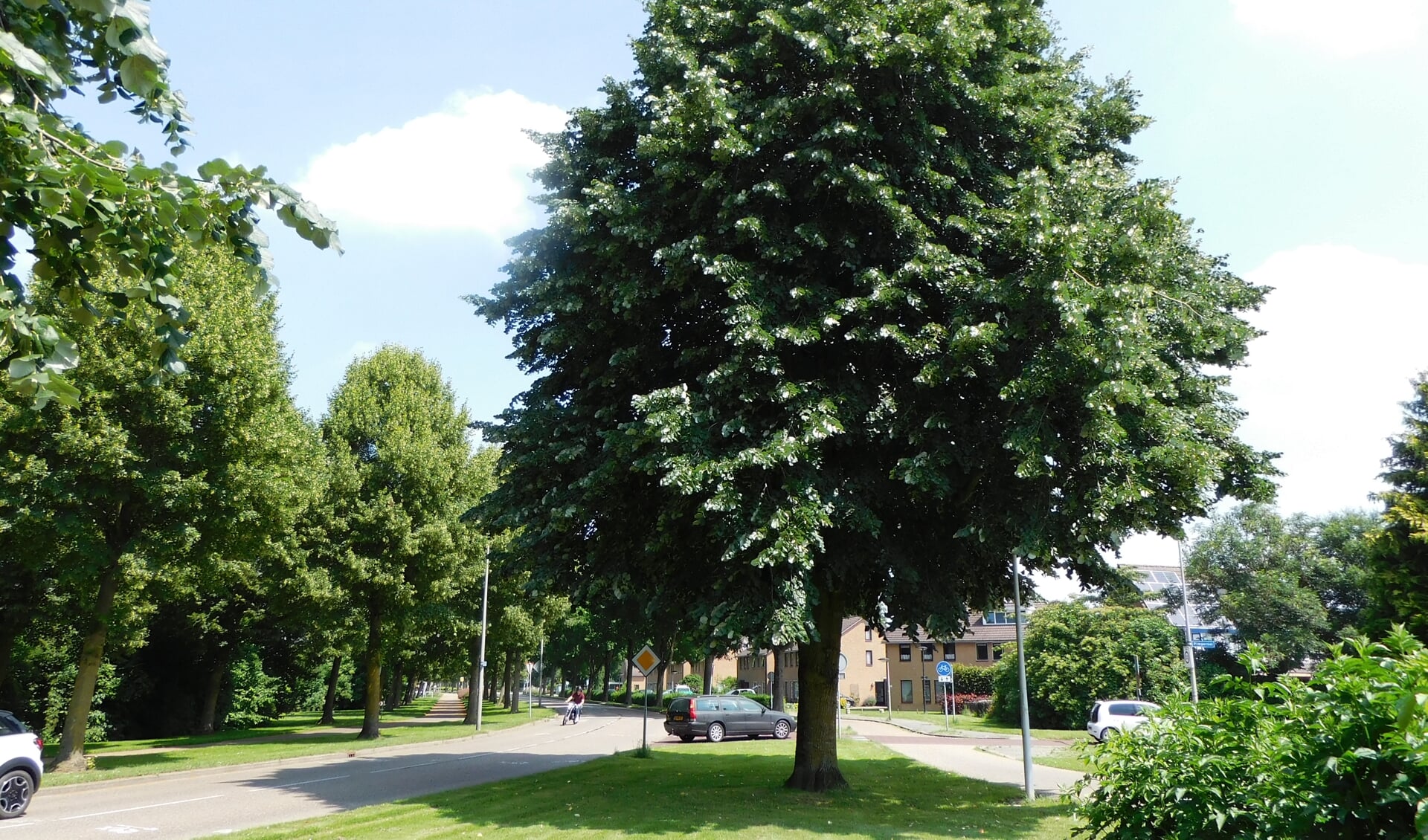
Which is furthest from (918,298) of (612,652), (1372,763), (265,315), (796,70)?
(612,652)

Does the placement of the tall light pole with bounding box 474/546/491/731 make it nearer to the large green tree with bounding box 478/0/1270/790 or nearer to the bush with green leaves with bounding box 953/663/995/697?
the large green tree with bounding box 478/0/1270/790

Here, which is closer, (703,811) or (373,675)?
(703,811)

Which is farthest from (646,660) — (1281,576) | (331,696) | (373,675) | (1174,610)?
(1174,610)

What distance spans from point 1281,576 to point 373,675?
4835 centimetres

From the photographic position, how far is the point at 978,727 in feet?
143

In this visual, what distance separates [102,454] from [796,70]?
16.7 m

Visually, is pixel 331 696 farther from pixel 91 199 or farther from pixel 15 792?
pixel 91 199

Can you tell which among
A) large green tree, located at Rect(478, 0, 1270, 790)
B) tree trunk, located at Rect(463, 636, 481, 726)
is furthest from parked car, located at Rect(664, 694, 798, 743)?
large green tree, located at Rect(478, 0, 1270, 790)

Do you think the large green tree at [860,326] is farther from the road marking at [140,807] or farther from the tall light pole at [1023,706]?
the road marking at [140,807]

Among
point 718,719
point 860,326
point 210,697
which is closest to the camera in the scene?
point 860,326

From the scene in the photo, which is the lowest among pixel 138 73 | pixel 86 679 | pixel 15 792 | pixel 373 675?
pixel 15 792

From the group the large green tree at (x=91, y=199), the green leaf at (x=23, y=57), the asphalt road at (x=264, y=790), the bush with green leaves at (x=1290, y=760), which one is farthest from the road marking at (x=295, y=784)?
the green leaf at (x=23, y=57)

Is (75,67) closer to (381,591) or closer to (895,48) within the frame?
(895,48)

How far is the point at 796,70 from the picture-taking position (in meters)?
13.5
